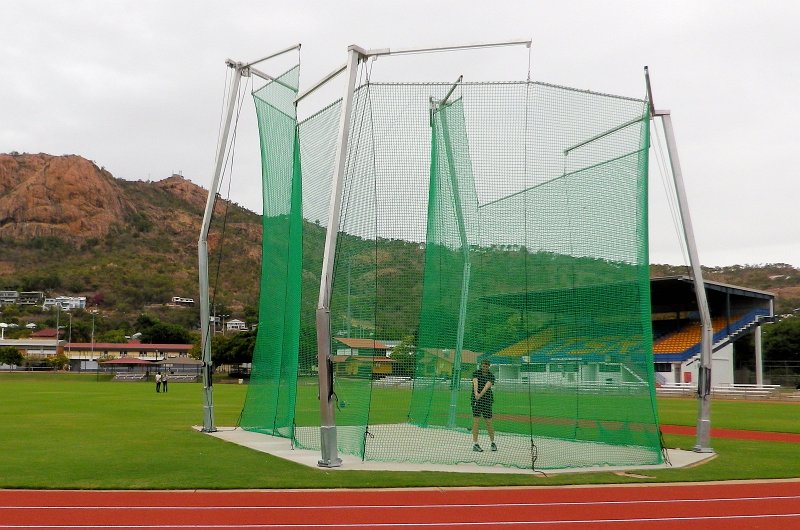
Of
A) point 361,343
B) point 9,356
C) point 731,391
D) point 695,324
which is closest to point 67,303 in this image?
point 9,356

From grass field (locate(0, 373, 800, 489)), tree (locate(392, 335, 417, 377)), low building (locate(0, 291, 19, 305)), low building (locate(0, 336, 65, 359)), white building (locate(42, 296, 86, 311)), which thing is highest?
low building (locate(0, 291, 19, 305))

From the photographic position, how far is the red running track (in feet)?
26.0

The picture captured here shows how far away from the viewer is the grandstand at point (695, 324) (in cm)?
5072

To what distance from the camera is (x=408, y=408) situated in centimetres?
1859

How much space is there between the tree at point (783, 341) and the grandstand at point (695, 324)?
712 inches

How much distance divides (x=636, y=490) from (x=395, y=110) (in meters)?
6.52

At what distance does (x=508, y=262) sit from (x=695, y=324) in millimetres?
44508

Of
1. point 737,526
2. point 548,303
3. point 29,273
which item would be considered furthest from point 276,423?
point 29,273

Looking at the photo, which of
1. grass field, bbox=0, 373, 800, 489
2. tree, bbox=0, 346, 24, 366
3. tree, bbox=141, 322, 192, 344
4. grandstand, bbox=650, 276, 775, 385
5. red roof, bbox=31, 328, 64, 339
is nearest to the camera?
grass field, bbox=0, 373, 800, 489

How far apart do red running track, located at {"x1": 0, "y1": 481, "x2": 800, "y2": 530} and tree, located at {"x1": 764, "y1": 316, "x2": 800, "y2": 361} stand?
65.5 meters

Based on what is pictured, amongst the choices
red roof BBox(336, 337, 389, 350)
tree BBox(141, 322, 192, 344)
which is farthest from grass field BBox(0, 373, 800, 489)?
tree BBox(141, 322, 192, 344)

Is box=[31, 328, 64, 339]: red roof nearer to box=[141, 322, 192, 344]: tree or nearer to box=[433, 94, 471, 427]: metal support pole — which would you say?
box=[141, 322, 192, 344]: tree

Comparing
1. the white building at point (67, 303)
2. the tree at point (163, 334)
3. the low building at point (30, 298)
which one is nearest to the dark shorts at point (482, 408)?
the tree at point (163, 334)

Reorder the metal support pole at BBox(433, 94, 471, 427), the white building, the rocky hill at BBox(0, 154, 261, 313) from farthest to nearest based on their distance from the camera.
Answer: the rocky hill at BBox(0, 154, 261, 313) < the white building < the metal support pole at BBox(433, 94, 471, 427)
